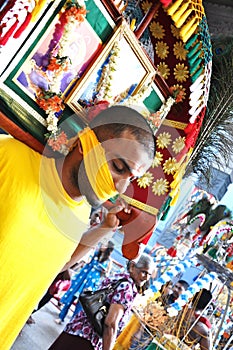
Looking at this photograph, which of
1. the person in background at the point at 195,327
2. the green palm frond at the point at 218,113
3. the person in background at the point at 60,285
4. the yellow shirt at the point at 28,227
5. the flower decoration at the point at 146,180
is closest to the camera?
the yellow shirt at the point at 28,227

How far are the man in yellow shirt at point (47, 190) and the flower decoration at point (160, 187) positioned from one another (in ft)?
2.56

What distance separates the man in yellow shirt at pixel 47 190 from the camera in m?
1.07

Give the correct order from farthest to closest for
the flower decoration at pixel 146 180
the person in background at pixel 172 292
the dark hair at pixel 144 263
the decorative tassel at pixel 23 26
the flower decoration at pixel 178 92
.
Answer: the person in background at pixel 172 292 < the dark hair at pixel 144 263 < the flower decoration at pixel 146 180 < the flower decoration at pixel 178 92 < the decorative tassel at pixel 23 26

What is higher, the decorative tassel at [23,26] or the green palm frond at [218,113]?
the green palm frond at [218,113]

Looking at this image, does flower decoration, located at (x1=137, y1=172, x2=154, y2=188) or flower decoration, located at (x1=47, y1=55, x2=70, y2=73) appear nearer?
flower decoration, located at (x1=47, y1=55, x2=70, y2=73)

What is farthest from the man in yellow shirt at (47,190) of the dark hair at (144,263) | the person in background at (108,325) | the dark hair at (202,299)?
the dark hair at (202,299)

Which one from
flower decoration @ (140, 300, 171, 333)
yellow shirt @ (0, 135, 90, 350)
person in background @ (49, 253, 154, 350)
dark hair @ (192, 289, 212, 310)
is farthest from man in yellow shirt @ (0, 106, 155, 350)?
dark hair @ (192, 289, 212, 310)

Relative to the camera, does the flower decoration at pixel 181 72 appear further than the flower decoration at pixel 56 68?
Yes

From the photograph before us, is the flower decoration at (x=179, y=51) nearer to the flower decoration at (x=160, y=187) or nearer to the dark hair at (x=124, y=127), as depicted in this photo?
the flower decoration at (x=160, y=187)

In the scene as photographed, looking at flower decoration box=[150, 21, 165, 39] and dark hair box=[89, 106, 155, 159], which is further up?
flower decoration box=[150, 21, 165, 39]

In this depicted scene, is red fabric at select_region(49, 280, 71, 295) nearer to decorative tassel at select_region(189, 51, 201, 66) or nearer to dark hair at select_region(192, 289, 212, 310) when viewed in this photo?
dark hair at select_region(192, 289, 212, 310)

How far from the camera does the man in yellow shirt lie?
1.07 metres

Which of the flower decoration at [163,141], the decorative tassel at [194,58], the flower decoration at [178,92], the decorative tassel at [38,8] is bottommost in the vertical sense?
the decorative tassel at [38,8]

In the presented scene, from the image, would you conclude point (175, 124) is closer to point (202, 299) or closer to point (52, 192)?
point (52, 192)
